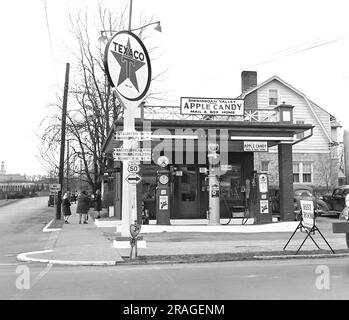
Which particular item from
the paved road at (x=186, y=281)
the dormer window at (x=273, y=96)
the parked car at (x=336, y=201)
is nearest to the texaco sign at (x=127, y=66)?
the paved road at (x=186, y=281)

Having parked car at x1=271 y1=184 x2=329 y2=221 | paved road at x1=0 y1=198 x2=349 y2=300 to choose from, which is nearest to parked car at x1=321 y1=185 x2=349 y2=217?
parked car at x1=271 y1=184 x2=329 y2=221

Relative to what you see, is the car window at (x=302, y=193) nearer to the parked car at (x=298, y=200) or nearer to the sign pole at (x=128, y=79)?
the parked car at (x=298, y=200)

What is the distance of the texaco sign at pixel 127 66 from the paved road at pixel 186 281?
523 centimetres

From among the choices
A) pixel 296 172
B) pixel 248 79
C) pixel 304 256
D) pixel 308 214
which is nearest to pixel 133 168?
pixel 308 214

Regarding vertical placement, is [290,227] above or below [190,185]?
below

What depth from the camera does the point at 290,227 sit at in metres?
20.0

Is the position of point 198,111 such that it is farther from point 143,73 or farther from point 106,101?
point 106,101

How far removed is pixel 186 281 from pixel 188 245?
597 cm

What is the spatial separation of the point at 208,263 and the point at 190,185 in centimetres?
1175

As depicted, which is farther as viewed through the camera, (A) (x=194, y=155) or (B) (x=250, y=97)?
(B) (x=250, y=97)

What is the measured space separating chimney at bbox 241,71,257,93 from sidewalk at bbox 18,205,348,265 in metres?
22.2

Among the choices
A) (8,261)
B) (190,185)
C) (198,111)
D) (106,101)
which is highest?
(106,101)

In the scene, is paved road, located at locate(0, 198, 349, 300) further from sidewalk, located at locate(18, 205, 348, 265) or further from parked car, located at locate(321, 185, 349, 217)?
parked car, located at locate(321, 185, 349, 217)
